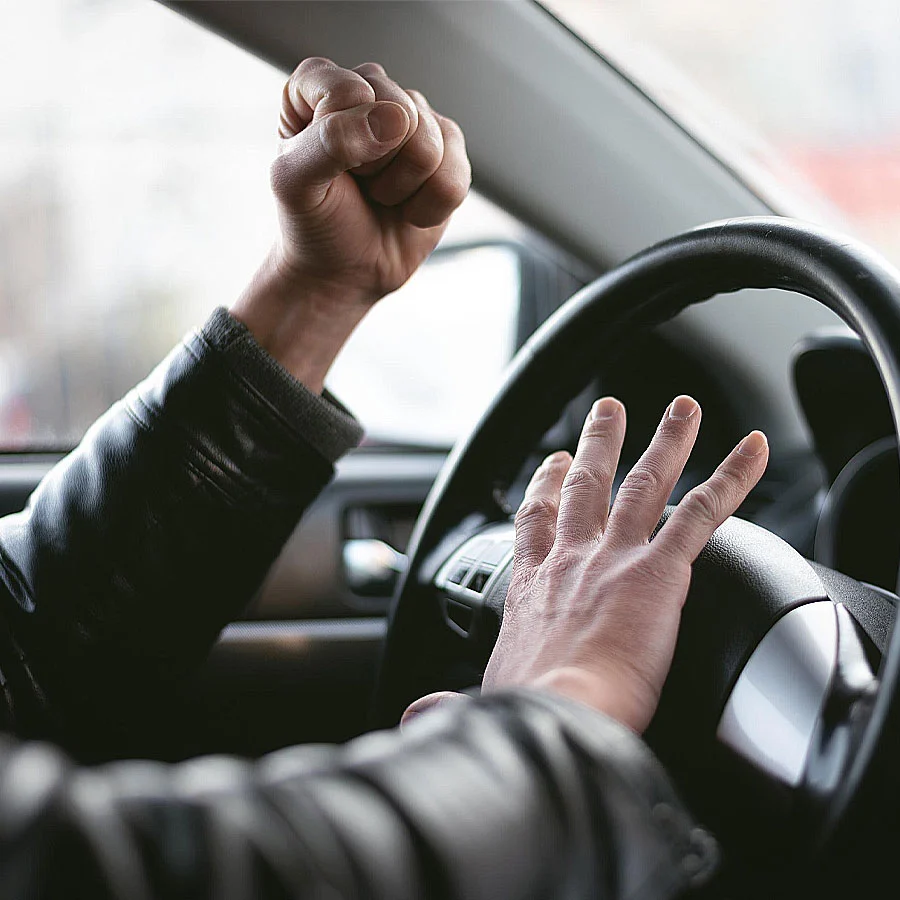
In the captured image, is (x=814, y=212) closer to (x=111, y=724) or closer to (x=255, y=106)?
(x=255, y=106)

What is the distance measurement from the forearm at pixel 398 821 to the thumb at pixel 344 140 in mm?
444

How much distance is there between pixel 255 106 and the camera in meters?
1.30

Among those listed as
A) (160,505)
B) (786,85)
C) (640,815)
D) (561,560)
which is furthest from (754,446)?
(786,85)

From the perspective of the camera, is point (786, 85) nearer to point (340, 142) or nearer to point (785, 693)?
point (340, 142)

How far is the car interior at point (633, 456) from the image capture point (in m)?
0.54

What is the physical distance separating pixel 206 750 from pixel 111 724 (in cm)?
33

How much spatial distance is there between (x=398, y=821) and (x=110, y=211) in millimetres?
1144

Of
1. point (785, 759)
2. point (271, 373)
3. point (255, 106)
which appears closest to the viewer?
point (785, 759)

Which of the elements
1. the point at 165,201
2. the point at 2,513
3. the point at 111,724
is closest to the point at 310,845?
the point at 111,724

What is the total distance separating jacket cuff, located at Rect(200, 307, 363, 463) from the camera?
2.72ft

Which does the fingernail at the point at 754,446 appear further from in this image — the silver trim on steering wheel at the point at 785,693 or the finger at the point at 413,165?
the finger at the point at 413,165

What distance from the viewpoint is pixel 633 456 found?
1128 millimetres

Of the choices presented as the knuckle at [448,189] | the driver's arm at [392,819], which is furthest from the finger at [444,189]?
the driver's arm at [392,819]

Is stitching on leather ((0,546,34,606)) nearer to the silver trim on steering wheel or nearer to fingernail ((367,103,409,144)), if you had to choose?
fingernail ((367,103,409,144))
